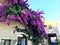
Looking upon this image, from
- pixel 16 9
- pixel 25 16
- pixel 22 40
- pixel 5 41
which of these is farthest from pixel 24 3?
pixel 5 41

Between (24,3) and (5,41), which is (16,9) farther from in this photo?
(5,41)

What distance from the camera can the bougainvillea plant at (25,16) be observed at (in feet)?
32.1

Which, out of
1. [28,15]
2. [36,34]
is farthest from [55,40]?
[28,15]

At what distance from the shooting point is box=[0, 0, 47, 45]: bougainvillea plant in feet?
32.1

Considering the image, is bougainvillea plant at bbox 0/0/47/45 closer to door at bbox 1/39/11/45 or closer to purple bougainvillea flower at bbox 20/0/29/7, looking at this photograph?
purple bougainvillea flower at bbox 20/0/29/7

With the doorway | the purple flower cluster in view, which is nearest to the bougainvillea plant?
the purple flower cluster

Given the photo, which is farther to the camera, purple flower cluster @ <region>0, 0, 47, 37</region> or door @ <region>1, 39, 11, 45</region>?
door @ <region>1, 39, 11, 45</region>

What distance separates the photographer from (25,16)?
10188 millimetres

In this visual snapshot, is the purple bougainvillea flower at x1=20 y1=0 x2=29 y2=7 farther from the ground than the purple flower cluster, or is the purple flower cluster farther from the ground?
the purple bougainvillea flower at x1=20 y1=0 x2=29 y2=7

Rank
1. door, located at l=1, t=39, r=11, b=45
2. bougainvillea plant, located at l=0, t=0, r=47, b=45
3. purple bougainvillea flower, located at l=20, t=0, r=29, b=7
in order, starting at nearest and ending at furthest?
bougainvillea plant, located at l=0, t=0, r=47, b=45
door, located at l=1, t=39, r=11, b=45
purple bougainvillea flower, located at l=20, t=0, r=29, b=7

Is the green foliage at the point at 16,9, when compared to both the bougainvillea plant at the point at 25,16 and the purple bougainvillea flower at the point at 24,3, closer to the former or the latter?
the bougainvillea plant at the point at 25,16

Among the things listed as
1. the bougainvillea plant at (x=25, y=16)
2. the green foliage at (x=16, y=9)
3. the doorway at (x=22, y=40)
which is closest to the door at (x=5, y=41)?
the doorway at (x=22, y=40)

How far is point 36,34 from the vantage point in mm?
11242

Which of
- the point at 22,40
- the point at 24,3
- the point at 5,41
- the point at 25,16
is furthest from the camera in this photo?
the point at 22,40
